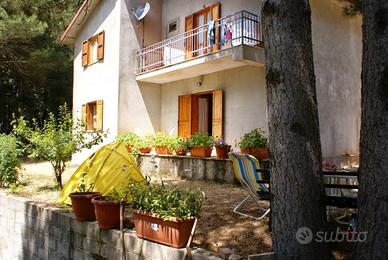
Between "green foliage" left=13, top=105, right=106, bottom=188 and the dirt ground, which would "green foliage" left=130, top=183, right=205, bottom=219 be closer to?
the dirt ground

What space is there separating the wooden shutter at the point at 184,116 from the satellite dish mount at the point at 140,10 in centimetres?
315

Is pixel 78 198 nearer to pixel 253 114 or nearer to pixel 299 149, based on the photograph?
pixel 299 149

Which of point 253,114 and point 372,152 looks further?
point 253,114


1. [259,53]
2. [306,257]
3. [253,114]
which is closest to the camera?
[306,257]

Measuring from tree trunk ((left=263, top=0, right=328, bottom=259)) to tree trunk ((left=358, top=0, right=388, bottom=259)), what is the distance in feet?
1.68

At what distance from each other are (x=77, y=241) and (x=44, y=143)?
3001 millimetres

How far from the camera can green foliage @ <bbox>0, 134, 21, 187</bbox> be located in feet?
28.1

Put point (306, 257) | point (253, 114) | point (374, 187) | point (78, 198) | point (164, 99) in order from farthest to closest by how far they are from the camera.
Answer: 1. point (164, 99)
2. point (253, 114)
3. point (78, 198)
4. point (306, 257)
5. point (374, 187)

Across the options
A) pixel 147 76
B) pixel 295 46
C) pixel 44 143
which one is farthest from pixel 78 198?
pixel 147 76

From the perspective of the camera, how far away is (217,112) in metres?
10.9

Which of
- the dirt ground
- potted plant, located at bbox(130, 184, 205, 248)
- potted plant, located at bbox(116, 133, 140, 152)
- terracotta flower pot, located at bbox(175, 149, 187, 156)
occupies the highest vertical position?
potted plant, located at bbox(116, 133, 140, 152)

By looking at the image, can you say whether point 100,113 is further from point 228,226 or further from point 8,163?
point 228,226

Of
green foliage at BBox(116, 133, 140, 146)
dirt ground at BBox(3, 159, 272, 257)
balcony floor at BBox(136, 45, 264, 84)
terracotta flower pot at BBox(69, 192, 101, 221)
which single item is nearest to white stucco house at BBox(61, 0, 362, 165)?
balcony floor at BBox(136, 45, 264, 84)

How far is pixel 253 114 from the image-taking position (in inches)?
388
